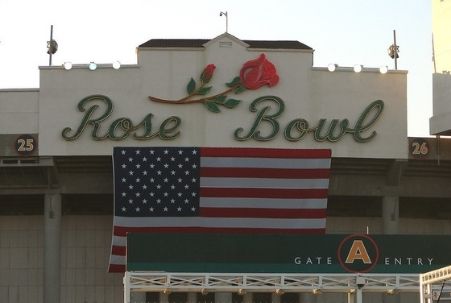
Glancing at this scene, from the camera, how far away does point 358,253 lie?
2146 inches

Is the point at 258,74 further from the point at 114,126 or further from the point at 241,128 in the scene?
the point at 114,126

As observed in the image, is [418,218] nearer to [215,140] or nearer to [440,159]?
[440,159]

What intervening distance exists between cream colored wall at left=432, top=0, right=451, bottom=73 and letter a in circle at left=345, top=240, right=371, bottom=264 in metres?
18.1

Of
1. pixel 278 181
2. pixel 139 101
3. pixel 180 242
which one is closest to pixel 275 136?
pixel 278 181

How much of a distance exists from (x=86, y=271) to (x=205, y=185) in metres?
9.30

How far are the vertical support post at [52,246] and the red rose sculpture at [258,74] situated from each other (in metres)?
11.2

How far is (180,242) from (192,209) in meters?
12.0

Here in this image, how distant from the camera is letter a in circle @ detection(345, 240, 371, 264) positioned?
5434cm

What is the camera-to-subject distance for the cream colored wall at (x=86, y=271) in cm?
7300

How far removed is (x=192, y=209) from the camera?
68125mm

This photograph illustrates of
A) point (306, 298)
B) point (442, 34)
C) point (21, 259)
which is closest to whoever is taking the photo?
point (442, 34)

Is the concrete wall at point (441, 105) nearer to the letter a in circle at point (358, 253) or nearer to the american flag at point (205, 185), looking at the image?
the american flag at point (205, 185)

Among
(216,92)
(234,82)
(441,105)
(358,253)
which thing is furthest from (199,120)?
(358,253)

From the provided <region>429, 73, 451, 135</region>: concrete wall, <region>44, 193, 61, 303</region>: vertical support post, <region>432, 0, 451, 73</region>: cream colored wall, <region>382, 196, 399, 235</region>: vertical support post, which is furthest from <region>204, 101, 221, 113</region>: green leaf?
<region>432, 0, 451, 73</region>: cream colored wall
